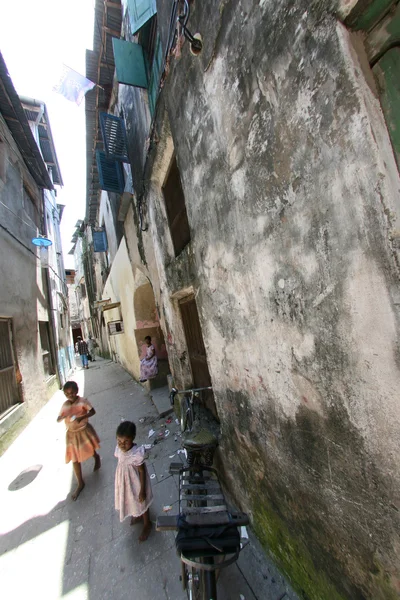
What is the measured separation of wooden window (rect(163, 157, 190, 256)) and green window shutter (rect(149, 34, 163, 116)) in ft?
3.55

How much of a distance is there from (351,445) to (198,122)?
110 inches

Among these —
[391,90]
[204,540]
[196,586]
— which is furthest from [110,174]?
[196,586]

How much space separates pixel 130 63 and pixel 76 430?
20.1 feet

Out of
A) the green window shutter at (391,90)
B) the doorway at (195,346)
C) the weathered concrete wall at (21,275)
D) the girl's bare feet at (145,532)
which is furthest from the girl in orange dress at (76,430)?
the green window shutter at (391,90)

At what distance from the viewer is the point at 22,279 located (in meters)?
7.29

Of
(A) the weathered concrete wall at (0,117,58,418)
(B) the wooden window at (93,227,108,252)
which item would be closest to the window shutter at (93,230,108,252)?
(B) the wooden window at (93,227,108,252)

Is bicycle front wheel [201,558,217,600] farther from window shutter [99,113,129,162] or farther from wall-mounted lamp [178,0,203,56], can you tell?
window shutter [99,113,129,162]

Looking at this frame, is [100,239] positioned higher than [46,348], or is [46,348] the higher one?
[100,239]

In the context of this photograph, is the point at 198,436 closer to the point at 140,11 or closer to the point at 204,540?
the point at 204,540

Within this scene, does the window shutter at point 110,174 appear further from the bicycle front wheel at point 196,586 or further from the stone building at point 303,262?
the bicycle front wheel at point 196,586

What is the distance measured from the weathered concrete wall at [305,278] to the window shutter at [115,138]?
435cm

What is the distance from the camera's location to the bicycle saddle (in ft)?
9.14

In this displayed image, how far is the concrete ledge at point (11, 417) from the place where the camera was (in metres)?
5.17

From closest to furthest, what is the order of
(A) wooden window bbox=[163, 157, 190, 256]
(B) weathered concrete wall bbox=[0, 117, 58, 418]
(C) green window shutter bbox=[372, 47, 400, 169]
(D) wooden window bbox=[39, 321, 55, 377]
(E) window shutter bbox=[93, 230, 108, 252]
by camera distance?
(C) green window shutter bbox=[372, 47, 400, 169] → (A) wooden window bbox=[163, 157, 190, 256] → (B) weathered concrete wall bbox=[0, 117, 58, 418] → (D) wooden window bbox=[39, 321, 55, 377] → (E) window shutter bbox=[93, 230, 108, 252]
